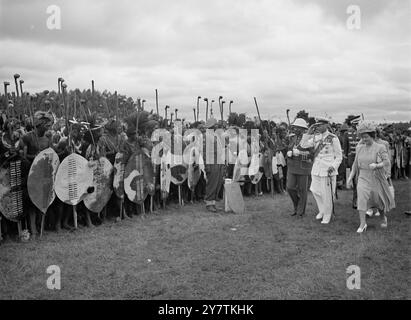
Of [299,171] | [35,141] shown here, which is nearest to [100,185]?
[35,141]

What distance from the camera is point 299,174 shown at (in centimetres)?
782

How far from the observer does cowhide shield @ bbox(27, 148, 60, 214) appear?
5.83m

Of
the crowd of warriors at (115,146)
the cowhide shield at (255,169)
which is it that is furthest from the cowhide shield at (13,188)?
the cowhide shield at (255,169)

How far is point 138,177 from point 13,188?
92.9 inches

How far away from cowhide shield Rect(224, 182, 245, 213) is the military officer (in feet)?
3.54

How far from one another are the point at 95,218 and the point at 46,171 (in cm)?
147

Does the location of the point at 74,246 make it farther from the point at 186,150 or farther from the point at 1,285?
the point at 186,150

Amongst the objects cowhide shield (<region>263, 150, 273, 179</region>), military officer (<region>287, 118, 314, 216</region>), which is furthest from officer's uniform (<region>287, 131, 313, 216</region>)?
cowhide shield (<region>263, 150, 273, 179</region>)

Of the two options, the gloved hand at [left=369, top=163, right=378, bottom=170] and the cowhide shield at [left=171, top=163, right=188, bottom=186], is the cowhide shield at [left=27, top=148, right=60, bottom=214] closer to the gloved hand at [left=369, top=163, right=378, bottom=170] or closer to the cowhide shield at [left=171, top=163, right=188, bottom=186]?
the cowhide shield at [left=171, top=163, right=188, bottom=186]

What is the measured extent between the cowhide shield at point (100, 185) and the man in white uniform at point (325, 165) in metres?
3.85

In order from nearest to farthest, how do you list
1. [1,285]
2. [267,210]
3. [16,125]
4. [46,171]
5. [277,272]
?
[1,285] → [277,272] → [46,171] → [16,125] → [267,210]

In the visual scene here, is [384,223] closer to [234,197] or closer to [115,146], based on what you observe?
[234,197]

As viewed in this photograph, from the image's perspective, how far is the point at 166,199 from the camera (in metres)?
8.94
